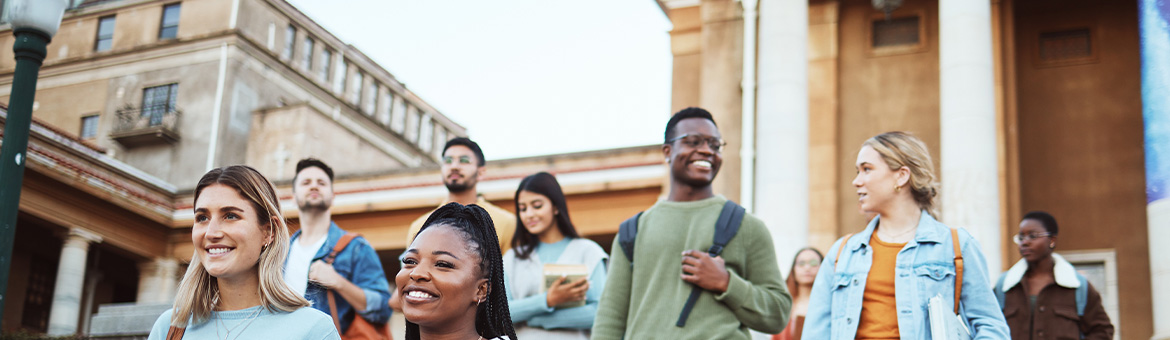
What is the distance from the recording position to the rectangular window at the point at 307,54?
Result: 35906mm

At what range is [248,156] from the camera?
31859mm

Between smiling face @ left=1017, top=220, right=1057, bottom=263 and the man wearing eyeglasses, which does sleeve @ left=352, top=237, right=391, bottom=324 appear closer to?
the man wearing eyeglasses

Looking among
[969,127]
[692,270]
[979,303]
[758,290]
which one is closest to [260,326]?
[692,270]

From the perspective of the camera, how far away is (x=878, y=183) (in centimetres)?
457

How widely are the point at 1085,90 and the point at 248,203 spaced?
17.1 meters

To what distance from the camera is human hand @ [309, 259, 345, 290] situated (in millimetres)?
5652

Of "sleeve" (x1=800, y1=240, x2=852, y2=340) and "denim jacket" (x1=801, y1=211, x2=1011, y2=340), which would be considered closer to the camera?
"denim jacket" (x1=801, y1=211, x2=1011, y2=340)

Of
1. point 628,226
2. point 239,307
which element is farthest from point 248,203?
point 628,226

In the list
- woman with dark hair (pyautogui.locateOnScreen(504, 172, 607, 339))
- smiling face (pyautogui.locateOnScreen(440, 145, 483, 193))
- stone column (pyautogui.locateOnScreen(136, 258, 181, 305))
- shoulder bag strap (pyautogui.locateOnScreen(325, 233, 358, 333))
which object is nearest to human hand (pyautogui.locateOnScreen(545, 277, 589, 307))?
woman with dark hair (pyautogui.locateOnScreen(504, 172, 607, 339))

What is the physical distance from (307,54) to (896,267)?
33865 mm

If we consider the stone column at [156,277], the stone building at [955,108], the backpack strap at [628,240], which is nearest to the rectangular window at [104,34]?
the stone column at [156,277]

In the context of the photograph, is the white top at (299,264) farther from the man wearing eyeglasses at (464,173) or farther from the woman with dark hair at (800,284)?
the woman with dark hair at (800,284)

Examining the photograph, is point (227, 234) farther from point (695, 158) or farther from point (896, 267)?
point (896, 267)

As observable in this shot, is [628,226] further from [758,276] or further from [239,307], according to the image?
[239,307]
